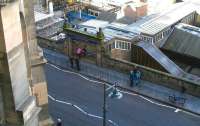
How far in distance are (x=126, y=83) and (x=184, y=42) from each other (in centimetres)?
821

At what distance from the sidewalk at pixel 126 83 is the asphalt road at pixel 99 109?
1115 millimetres

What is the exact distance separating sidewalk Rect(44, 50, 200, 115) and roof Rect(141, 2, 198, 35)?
702 cm

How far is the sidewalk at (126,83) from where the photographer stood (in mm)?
37744

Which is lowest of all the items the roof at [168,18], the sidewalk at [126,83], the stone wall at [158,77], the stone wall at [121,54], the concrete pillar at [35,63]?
the sidewalk at [126,83]

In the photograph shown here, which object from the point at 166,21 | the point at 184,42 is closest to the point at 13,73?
the point at 184,42

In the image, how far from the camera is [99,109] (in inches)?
1451

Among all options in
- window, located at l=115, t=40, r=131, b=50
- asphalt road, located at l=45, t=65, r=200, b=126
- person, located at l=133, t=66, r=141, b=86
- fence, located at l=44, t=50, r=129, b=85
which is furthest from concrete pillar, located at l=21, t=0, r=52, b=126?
window, located at l=115, t=40, r=131, b=50

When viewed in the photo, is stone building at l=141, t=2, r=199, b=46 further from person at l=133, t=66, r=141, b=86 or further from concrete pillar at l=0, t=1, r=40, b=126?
concrete pillar at l=0, t=1, r=40, b=126

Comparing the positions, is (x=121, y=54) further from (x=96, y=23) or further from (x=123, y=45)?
(x=96, y=23)

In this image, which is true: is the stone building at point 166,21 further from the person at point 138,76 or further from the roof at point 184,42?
the person at point 138,76

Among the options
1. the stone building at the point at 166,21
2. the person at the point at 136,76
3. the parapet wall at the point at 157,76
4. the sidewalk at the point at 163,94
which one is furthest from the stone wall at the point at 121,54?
the sidewalk at the point at 163,94

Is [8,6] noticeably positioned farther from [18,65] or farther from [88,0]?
[88,0]

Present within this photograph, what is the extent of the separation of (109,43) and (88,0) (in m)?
18.0

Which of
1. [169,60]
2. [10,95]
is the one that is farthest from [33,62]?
[169,60]
